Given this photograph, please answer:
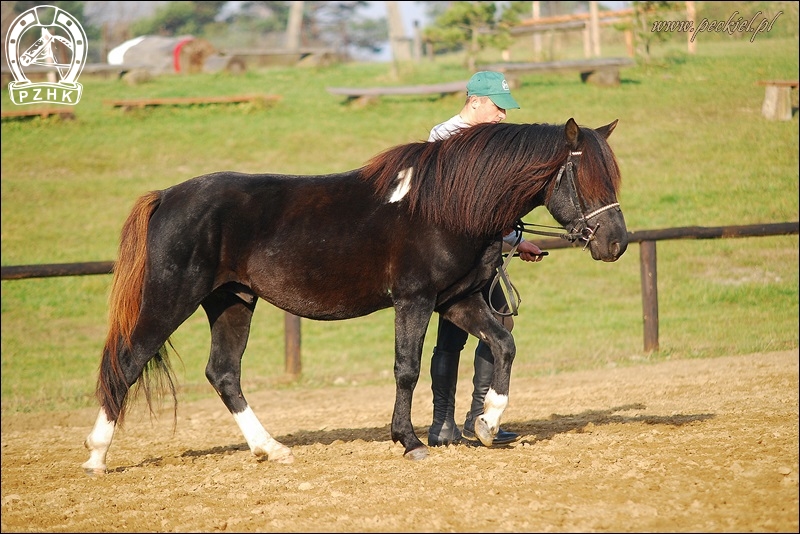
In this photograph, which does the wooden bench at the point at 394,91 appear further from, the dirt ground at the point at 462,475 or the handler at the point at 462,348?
the handler at the point at 462,348

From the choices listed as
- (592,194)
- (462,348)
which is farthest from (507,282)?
(592,194)

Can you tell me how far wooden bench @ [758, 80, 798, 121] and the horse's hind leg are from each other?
1438cm

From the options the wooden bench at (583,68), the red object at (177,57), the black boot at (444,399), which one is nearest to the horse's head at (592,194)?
the black boot at (444,399)

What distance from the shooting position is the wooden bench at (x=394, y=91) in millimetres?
19672

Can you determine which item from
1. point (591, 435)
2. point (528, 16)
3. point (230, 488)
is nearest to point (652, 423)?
point (591, 435)

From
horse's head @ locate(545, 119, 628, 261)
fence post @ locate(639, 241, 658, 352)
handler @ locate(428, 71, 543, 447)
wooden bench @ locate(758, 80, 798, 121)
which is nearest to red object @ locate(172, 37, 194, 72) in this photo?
wooden bench @ locate(758, 80, 798, 121)

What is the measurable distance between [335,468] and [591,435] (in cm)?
160

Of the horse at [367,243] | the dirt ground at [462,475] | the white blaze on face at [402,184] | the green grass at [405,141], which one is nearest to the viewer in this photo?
the dirt ground at [462,475]

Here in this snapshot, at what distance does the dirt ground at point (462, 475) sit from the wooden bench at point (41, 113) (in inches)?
529

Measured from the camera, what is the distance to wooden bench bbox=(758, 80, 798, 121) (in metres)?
16.9

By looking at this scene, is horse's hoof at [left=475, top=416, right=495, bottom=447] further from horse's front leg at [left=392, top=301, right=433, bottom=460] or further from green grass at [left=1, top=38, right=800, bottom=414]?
green grass at [left=1, top=38, right=800, bottom=414]

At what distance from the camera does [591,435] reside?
537cm

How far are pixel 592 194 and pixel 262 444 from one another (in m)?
2.40

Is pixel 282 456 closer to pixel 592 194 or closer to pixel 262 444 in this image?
pixel 262 444
